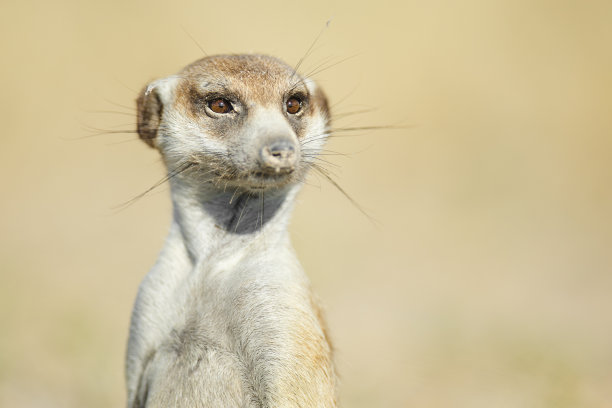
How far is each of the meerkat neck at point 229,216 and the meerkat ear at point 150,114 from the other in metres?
0.37

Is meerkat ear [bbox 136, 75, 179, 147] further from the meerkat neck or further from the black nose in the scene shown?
the black nose

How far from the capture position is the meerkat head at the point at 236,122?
383 cm

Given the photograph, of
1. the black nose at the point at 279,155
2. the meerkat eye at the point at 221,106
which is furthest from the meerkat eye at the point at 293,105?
the black nose at the point at 279,155

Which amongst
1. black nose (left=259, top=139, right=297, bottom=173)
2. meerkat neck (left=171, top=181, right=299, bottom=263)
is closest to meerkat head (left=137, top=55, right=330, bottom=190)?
black nose (left=259, top=139, right=297, bottom=173)

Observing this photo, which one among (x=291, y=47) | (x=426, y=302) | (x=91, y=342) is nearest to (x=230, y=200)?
(x=91, y=342)

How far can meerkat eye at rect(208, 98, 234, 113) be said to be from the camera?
4.12 m

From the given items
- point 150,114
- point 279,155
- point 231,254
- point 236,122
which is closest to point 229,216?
point 231,254

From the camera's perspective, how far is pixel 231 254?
413 cm

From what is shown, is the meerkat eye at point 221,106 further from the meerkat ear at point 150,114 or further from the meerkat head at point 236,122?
the meerkat ear at point 150,114

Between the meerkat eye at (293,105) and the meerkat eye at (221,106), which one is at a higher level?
the meerkat eye at (293,105)

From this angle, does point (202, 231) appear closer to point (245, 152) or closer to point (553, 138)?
point (245, 152)

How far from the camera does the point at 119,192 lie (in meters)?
12.5

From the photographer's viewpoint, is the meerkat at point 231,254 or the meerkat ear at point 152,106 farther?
the meerkat ear at point 152,106

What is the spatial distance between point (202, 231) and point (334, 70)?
10.6 metres
